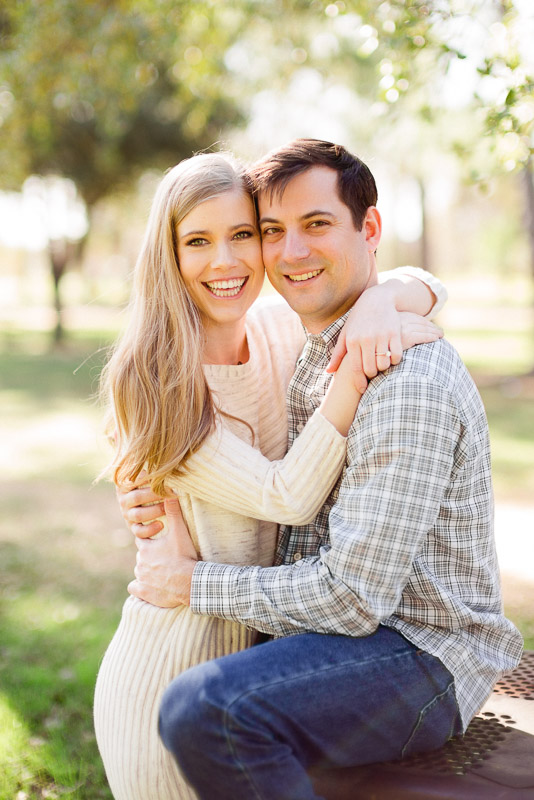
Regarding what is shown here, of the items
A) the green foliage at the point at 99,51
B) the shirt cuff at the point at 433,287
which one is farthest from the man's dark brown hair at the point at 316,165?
the green foliage at the point at 99,51

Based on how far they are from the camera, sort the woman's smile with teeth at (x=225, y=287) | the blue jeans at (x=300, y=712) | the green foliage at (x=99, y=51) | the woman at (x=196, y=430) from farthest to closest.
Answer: the green foliage at (x=99, y=51)
the woman's smile with teeth at (x=225, y=287)
the woman at (x=196, y=430)
the blue jeans at (x=300, y=712)

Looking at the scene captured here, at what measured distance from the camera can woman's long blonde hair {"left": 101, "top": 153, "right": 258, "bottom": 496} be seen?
275 cm

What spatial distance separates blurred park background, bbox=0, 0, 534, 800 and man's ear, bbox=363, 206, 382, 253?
0.32 metres

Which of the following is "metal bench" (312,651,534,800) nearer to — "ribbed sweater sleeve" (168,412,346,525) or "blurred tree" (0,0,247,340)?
"ribbed sweater sleeve" (168,412,346,525)

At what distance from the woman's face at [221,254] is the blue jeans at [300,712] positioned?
1.21 meters

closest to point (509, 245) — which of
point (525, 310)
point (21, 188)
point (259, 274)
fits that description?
point (525, 310)

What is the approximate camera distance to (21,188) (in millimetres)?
22578

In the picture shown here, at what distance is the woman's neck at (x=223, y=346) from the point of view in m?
3.09

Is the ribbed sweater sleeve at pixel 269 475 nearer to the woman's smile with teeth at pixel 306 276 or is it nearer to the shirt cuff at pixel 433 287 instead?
the woman's smile with teeth at pixel 306 276

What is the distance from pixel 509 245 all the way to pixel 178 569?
215 feet

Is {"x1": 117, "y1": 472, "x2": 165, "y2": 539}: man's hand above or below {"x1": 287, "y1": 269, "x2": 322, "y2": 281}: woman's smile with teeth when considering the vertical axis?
below

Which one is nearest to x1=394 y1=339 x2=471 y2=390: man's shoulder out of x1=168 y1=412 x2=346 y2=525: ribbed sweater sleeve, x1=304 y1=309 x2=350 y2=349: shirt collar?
x1=168 y1=412 x2=346 y2=525: ribbed sweater sleeve

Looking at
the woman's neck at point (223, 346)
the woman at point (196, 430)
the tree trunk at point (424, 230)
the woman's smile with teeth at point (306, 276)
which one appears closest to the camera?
the woman at point (196, 430)

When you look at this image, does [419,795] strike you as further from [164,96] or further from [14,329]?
[14,329]
